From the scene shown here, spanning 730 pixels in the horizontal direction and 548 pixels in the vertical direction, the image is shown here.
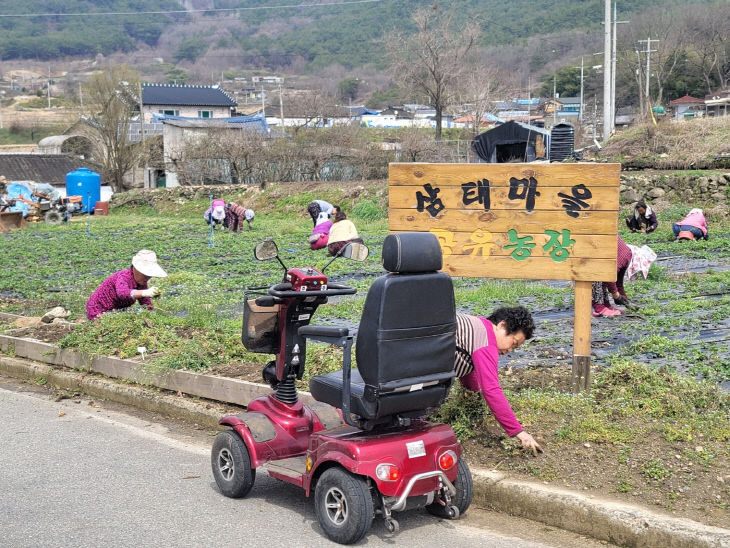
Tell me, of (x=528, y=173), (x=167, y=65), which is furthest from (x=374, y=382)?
(x=167, y=65)

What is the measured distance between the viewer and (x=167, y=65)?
17150cm

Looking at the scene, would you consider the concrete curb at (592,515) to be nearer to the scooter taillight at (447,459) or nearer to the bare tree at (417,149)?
the scooter taillight at (447,459)

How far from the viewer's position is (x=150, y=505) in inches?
215

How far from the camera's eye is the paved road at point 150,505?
4.90 metres

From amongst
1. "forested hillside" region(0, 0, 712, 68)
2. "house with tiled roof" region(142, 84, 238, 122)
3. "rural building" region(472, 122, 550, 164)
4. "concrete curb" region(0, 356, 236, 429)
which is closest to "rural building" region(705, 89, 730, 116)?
"rural building" region(472, 122, 550, 164)

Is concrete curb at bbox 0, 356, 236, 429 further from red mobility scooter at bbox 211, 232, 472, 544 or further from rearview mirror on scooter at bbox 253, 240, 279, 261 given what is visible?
rearview mirror on scooter at bbox 253, 240, 279, 261

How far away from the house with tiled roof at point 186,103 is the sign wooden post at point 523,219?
259ft

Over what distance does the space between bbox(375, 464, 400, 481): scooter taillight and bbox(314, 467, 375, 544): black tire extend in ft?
0.39

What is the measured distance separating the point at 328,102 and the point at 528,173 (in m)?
62.1

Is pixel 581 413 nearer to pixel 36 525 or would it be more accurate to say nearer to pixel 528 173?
pixel 528 173

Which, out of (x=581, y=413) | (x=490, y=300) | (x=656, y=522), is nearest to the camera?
(x=656, y=522)

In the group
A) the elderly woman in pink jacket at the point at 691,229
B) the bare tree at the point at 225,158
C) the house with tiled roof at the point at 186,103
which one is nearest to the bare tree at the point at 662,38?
the bare tree at the point at 225,158

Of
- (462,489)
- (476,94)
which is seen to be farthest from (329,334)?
(476,94)

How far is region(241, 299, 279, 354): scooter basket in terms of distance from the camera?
5449 millimetres
